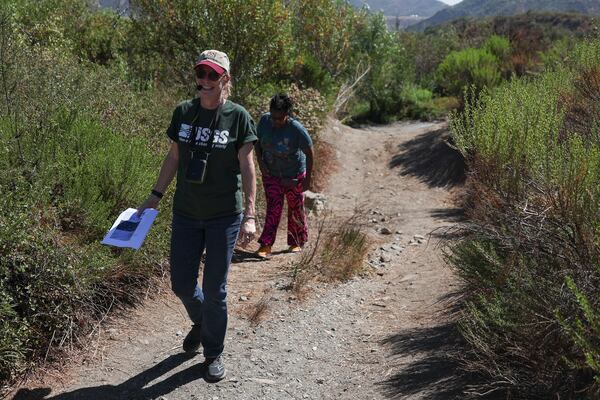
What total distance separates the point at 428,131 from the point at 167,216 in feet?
33.5

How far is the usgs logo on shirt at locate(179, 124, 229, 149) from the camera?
11.6 ft

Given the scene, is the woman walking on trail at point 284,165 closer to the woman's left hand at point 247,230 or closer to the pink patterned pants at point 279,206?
the pink patterned pants at point 279,206

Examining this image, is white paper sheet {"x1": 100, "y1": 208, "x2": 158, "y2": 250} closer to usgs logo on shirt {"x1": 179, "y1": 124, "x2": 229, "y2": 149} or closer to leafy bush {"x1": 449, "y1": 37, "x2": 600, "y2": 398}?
usgs logo on shirt {"x1": 179, "y1": 124, "x2": 229, "y2": 149}

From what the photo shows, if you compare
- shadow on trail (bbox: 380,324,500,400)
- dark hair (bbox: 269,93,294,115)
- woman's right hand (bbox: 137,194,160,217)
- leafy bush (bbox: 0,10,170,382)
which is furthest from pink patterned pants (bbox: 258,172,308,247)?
woman's right hand (bbox: 137,194,160,217)

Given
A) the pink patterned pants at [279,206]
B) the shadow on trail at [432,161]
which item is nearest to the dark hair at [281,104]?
the pink patterned pants at [279,206]

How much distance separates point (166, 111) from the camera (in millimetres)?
7758

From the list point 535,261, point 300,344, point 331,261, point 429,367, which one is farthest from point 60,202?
point 535,261

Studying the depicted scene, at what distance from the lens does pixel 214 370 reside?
385 cm

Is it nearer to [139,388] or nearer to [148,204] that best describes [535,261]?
[148,204]

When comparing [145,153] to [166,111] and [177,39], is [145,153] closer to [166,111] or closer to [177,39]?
[166,111]

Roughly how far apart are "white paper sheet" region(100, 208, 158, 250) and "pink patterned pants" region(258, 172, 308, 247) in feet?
9.23

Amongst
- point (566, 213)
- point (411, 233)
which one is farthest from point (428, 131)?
point (566, 213)

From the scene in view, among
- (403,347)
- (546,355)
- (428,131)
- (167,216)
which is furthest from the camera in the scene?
(428,131)

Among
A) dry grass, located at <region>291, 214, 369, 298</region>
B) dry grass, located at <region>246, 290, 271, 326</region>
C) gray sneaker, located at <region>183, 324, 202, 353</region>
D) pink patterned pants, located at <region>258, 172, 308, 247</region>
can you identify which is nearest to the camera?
gray sneaker, located at <region>183, 324, 202, 353</region>
